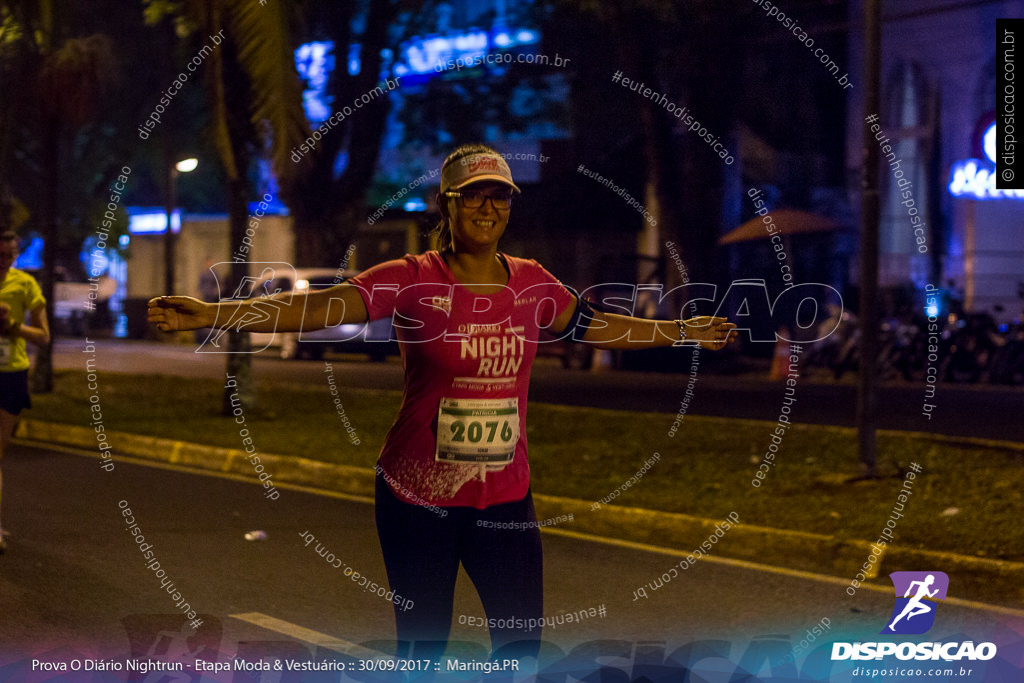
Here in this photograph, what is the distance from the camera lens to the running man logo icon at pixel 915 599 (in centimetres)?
585

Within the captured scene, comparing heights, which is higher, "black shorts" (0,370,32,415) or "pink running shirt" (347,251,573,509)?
"pink running shirt" (347,251,573,509)

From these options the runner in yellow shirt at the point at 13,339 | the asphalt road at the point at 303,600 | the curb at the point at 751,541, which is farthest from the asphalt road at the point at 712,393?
the runner in yellow shirt at the point at 13,339

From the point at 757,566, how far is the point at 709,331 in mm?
3486

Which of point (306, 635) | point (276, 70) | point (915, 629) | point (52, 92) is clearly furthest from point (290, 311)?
point (52, 92)

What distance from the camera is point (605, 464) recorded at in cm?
1024

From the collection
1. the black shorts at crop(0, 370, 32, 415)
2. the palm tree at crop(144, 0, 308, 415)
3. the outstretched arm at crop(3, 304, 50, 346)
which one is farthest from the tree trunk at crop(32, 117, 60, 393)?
the black shorts at crop(0, 370, 32, 415)

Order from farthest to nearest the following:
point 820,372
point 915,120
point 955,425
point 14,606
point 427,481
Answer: point 915,120
point 820,372
point 955,425
point 14,606
point 427,481

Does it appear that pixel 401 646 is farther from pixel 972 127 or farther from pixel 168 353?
pixel 168 353

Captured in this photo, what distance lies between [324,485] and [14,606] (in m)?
4.14

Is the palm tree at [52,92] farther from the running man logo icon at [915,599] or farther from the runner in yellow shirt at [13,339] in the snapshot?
the running man logo icon at [915,599]

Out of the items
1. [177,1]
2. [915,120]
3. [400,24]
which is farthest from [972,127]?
[177,1]

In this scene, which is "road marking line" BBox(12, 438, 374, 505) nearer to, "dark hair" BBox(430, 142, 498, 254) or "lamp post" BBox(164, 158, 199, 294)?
"dark hair" BBox(430, 142, 498, 254)

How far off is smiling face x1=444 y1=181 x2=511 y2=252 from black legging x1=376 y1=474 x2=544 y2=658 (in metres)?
0.74

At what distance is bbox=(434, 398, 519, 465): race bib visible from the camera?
343 centimetres
